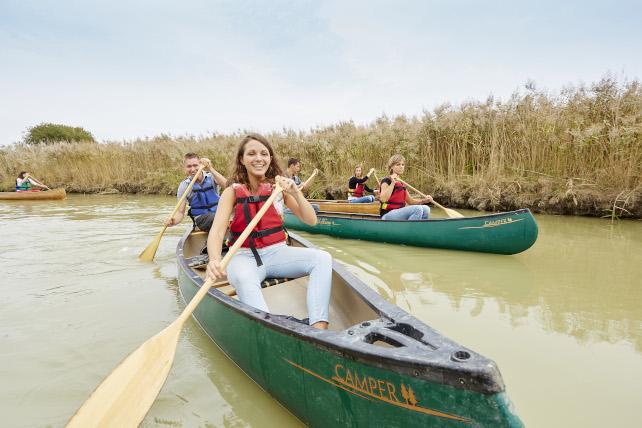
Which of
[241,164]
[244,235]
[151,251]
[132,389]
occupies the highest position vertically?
[241,164]

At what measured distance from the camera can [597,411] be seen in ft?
6.20

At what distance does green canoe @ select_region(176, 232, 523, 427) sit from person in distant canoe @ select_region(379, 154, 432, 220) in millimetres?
3390

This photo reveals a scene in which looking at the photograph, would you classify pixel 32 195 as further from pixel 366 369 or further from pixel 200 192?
pixel 366 369

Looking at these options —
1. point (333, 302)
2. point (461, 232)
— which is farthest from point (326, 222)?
point (333, 302)

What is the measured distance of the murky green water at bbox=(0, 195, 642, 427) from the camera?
2.05 metres

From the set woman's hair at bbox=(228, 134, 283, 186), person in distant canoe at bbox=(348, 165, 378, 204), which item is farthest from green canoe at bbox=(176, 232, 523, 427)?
person in distant canoe at bbox=(348, 165, 378, 204)

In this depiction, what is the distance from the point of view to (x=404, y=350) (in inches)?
51.8

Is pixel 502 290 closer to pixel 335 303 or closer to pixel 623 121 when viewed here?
pixel 335 303

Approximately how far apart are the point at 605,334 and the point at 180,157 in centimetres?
1492

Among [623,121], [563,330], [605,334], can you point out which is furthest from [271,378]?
[623,121]

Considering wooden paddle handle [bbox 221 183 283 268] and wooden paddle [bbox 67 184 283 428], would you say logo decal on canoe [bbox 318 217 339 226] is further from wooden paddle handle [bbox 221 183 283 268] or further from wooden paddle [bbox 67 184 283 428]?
wooden paddle [bbox 67 184 283 428]

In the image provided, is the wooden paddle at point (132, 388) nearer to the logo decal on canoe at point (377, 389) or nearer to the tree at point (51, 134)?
the logo decal on canoe at point (377, 389)

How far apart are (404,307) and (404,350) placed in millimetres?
2119

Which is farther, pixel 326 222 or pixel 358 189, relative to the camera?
pixel 358 189
